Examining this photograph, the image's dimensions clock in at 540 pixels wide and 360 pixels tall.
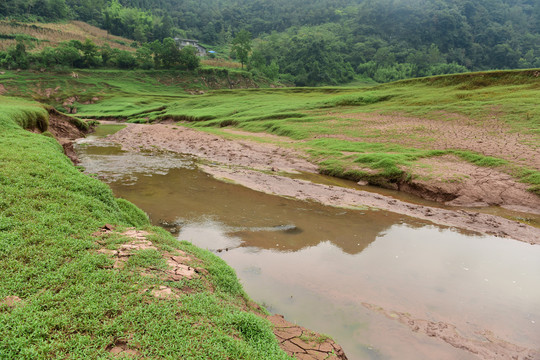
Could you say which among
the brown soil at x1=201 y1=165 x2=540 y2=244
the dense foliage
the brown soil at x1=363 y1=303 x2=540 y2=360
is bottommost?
the brown soil at x1=201 y1=165 x2=540 y2=244

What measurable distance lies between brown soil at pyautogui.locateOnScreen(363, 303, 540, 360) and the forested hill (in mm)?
116853

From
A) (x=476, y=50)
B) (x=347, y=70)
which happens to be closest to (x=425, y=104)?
(x=347, y=70)

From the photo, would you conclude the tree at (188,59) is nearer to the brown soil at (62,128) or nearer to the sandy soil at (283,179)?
the sandy soil at (283,179)

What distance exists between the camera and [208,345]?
3.81 meters

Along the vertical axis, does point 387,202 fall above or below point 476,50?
below

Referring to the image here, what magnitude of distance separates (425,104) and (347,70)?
118 metres

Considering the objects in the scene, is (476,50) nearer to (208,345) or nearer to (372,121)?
(372,121)

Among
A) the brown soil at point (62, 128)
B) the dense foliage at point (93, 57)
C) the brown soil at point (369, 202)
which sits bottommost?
the brown soil at point (369, 202)

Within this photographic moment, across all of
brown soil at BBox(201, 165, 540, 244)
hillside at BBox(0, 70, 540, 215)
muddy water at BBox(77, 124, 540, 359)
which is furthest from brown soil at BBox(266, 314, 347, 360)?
hillside at BBox(0, 70, 540, 215)

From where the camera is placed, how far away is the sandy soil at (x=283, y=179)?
11773mm

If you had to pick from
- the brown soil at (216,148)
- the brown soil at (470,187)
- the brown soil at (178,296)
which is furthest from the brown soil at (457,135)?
the brown soil at (178,296)

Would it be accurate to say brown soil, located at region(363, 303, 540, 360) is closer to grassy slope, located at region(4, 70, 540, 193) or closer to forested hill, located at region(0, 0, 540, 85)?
grassy slope, located at region(4, 70, 540, 193)

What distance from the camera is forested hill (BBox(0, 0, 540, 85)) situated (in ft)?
423

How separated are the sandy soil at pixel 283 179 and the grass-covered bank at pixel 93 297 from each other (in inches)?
358
